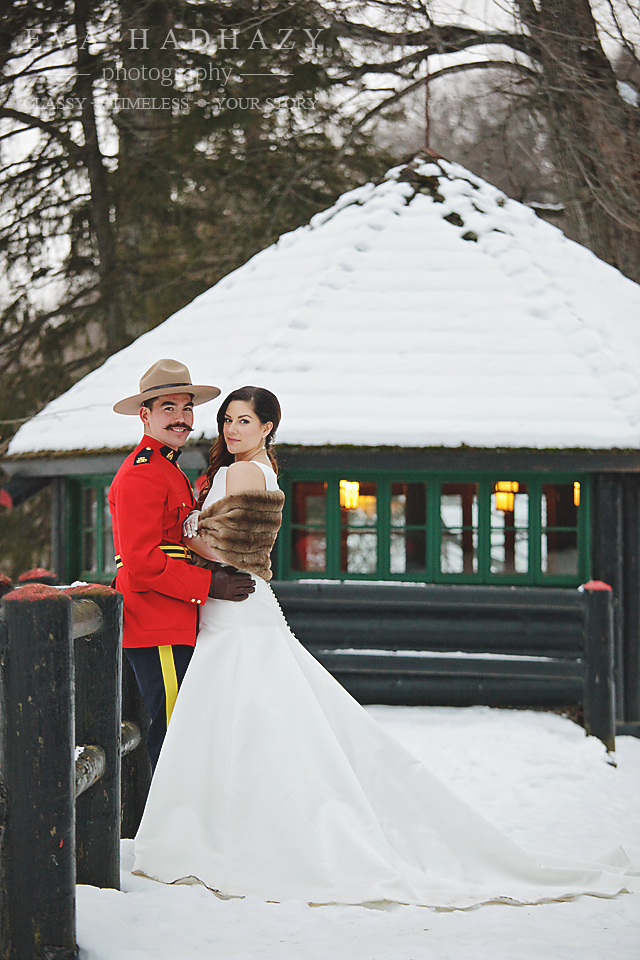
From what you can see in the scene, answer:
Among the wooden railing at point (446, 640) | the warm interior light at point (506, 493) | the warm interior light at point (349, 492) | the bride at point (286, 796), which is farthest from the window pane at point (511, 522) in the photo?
the bride at point (286, 796)

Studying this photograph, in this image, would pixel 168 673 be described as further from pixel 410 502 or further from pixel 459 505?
pixel 459 505

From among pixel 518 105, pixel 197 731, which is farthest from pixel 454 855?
pixel 518 105

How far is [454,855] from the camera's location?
320 cm

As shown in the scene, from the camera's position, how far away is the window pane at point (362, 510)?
6934 mm

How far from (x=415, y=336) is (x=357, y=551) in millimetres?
1868

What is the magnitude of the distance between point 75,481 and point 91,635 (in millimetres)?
5671

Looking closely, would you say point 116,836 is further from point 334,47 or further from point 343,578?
point 334,47

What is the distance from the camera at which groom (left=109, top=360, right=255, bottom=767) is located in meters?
3.24

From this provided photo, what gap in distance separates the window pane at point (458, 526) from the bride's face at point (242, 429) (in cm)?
354

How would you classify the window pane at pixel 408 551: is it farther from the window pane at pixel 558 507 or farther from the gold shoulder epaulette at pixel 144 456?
A: the gold shoulder epaulette at pixel 144 456

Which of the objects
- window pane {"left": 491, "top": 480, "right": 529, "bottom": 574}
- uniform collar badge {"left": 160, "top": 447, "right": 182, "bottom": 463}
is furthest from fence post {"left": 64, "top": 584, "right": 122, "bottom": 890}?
window pane {"left": 491, "top": 480, "right": 529, "bottom": 574}

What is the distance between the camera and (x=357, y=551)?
6988 mm

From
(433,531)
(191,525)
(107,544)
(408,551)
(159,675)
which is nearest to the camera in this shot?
(159,675)

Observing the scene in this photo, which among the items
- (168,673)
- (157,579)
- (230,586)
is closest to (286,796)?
(168,673)
